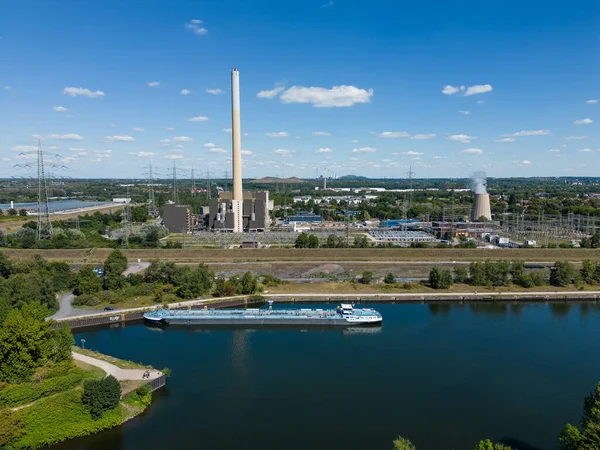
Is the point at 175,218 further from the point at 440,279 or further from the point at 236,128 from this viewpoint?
the point at 440,279

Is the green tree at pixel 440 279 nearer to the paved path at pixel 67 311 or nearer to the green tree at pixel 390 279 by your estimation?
the green tree at pixel 390 279

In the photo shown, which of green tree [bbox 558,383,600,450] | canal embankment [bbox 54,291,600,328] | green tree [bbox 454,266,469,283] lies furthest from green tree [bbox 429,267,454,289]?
green tree [bbox 558,383,600,450]

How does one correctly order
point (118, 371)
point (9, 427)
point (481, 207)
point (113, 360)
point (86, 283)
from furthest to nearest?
point (481, 207)
point (86, 283)
point (113, 360)
point (118, 371)
point (9, 427)

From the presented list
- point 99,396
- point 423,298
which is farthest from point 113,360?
point 423,298

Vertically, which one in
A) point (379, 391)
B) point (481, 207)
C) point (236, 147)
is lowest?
point (379, 391)

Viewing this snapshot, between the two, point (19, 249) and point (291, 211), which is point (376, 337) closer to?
point (19, 249)

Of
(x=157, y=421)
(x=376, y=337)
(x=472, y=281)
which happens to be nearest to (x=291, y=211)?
(x=472, y=281)
